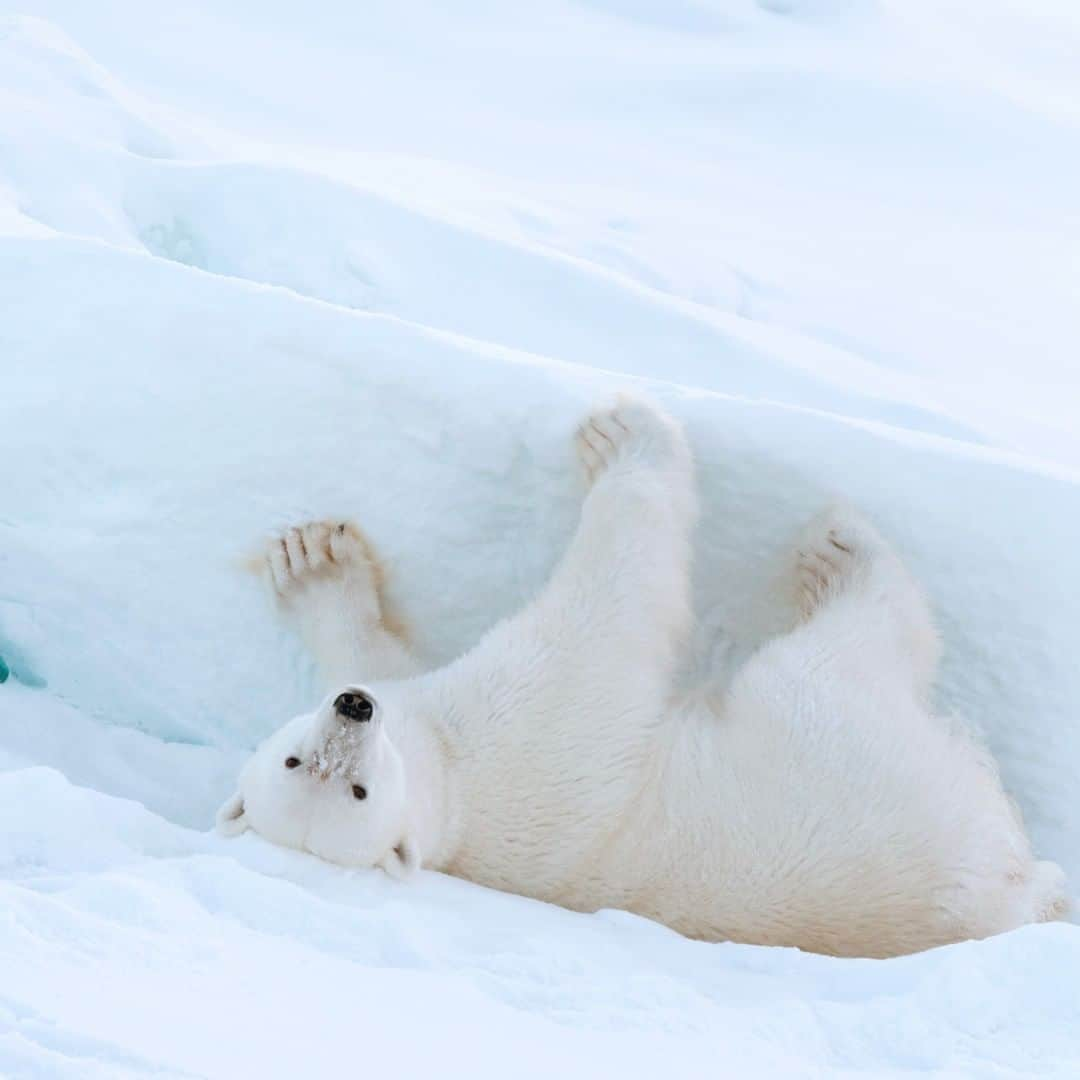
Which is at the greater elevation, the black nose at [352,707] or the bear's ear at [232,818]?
the black nose at [352,707]

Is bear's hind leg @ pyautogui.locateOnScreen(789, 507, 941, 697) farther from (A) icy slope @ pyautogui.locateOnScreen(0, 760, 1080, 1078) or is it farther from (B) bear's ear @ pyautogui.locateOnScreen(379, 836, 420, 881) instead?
(B) bear's ear @ pyautogui.locateOnScreen(379, 836, 420, 881)

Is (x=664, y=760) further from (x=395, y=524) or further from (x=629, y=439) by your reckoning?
(x=395, y=524)

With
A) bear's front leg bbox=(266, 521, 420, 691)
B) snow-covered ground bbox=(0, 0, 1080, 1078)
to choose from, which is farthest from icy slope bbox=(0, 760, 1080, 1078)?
bear's front leg bbox=(266, 521, 420, 691)

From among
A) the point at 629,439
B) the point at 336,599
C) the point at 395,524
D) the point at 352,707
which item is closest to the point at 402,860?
the point at 352,707

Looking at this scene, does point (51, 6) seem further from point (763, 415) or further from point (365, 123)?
point (763, 415)

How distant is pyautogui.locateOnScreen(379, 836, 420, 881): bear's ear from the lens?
89.6 inches

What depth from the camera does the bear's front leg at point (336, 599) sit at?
9.31 feet

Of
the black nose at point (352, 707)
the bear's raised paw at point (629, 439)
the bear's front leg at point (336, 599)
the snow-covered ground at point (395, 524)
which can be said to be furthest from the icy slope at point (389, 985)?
the bear's raised paw at point (629, 439)

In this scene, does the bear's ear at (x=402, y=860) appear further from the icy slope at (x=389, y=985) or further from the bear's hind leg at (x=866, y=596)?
the bear's hind leg at (x=866, y=596)

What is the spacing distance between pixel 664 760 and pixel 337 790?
0.70 meters

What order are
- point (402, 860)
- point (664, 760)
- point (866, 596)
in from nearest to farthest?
point (402, 860) < point (664, 760) < point (866, 596)

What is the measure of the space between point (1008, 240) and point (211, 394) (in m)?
5.73

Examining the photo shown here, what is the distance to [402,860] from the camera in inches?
91.3

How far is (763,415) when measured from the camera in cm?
283
